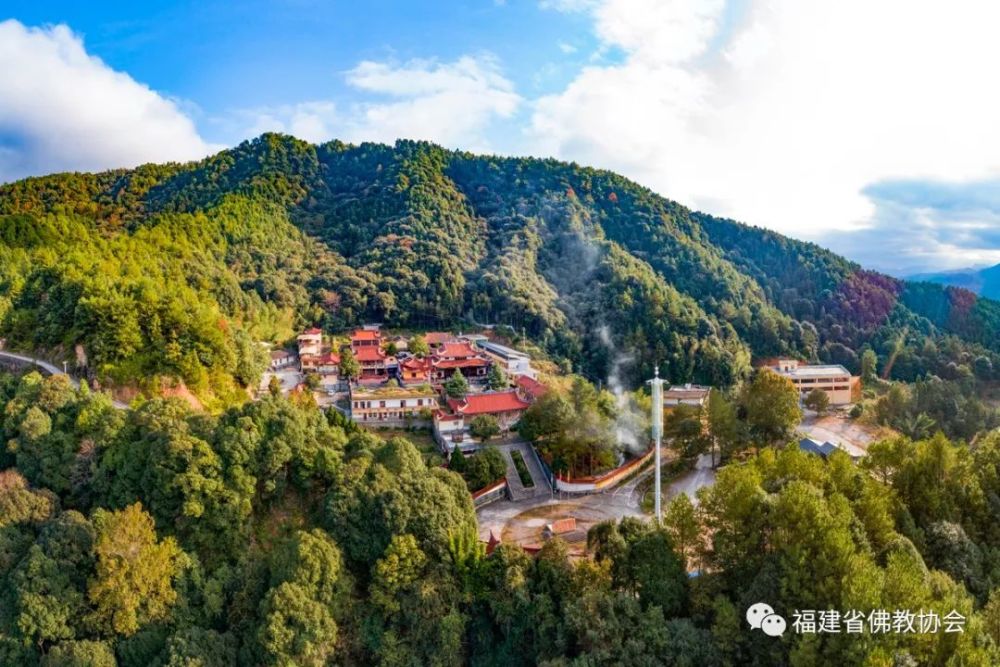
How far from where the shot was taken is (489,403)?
92.6ft

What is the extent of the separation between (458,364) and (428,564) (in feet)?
Answer: 72.8

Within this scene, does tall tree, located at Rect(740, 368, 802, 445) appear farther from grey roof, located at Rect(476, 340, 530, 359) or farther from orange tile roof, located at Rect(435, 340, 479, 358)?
orange tile roof, located at Rect(435, 340, 479, 358)

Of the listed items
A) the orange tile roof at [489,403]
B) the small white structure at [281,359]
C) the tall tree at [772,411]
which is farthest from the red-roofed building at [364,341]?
the tall tree at [772,411]

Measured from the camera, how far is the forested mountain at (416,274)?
2797cm

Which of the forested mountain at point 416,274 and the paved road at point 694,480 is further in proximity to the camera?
the forested mountain at point 416,274

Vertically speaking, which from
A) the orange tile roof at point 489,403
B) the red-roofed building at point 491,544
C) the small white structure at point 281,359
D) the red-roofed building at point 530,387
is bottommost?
the red-roofed building at point 491,544

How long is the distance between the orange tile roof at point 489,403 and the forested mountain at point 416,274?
34.7ft

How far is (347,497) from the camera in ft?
54.8

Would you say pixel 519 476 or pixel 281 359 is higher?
pixel 281 359

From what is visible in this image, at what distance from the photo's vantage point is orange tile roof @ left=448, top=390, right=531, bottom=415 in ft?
90.8

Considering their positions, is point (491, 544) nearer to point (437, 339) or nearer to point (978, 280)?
point (437, 339)

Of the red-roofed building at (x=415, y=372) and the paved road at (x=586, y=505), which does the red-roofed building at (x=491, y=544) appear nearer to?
the paved road at (x=586, y=505)

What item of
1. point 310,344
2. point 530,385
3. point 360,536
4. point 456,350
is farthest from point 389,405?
point 360,536

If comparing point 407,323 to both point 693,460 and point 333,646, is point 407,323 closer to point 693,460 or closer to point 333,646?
point 693,460
